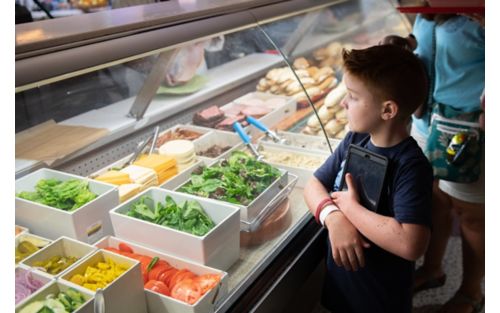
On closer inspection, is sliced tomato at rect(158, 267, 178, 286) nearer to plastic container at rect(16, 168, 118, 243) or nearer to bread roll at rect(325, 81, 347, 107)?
plastic container at rect(16, 168, 118, 243)

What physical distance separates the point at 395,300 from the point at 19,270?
1294 mm

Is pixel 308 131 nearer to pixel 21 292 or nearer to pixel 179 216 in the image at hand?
pixel 179 216

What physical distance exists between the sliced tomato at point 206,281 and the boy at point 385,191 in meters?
0.45

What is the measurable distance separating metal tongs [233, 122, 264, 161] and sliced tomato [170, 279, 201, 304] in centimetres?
91

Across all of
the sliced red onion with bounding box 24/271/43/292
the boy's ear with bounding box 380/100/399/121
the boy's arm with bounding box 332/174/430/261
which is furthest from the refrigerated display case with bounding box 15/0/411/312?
the boy's ear with bounding box 380/100/399/121

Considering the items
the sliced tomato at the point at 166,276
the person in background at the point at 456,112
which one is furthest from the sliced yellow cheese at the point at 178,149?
the person in background at the point at 456,112

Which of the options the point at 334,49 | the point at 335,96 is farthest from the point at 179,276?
the point at 334,49

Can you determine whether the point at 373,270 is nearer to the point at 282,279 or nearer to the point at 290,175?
the point at 282,279

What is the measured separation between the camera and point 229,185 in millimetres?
1769

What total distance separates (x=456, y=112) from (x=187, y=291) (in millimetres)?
1789

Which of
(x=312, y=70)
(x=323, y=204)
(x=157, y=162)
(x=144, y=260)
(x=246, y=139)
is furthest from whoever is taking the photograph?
(x=312, y=70)

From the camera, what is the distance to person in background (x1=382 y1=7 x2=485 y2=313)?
2.32m

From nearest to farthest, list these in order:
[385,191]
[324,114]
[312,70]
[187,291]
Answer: [187,291], [385,191], [324,114], [312,70]

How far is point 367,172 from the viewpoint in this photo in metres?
1.56
